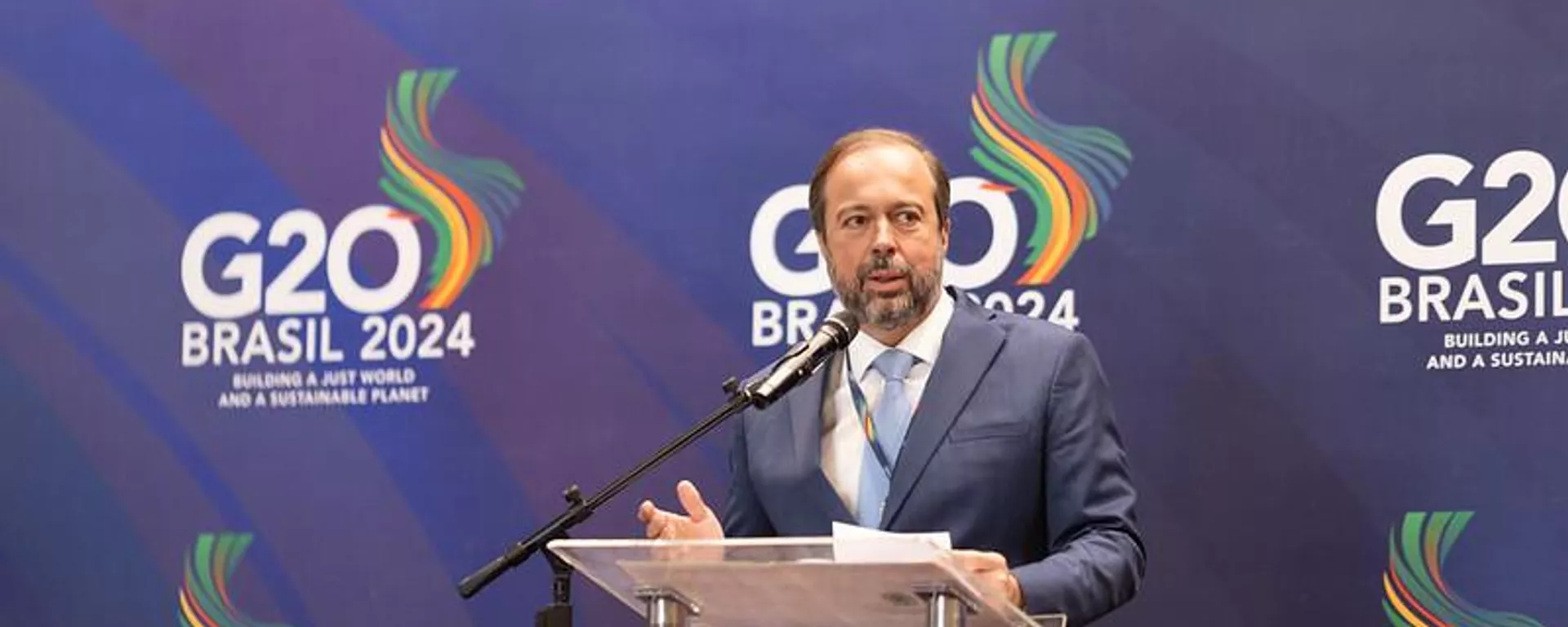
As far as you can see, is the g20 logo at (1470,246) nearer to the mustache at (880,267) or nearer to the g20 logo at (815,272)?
the g20 logo at (815,272)

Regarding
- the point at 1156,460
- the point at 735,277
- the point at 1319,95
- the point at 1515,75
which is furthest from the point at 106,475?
the point at 1515,75

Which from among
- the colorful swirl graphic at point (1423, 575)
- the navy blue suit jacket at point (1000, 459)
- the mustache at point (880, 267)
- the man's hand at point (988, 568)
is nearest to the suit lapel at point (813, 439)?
the navy blue suit jacket at point (1000, 459)

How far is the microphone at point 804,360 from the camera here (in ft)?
12.7

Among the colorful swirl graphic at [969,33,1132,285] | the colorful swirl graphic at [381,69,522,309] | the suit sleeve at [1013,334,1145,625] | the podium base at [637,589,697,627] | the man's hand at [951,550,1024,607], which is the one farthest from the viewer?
the colorful swirl graphic at [381,69,522,309]

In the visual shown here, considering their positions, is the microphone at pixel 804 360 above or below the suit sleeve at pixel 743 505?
above

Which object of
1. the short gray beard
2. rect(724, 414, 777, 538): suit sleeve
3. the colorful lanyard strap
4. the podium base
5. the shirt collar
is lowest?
the podium base

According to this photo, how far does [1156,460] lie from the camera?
5113 millimetres

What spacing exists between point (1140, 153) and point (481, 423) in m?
1.71

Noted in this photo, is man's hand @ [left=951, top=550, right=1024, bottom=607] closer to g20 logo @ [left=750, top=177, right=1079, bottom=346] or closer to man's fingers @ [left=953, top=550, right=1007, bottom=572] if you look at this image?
man's fingers @ [left=953, top=550, right=1007, bottom=572]

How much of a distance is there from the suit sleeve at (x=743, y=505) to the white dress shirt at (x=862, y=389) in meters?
0.20

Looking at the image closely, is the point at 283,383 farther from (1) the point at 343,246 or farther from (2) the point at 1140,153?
(2) the point at 1140,153

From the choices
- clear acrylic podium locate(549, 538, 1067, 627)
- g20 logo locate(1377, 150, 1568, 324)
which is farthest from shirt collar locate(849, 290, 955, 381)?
clear acrylic podium locate(549, 538, 1067, 627)

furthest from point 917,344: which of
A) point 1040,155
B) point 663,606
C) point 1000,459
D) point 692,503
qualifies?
point 663,606

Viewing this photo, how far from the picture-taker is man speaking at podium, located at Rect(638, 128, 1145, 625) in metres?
4.52
